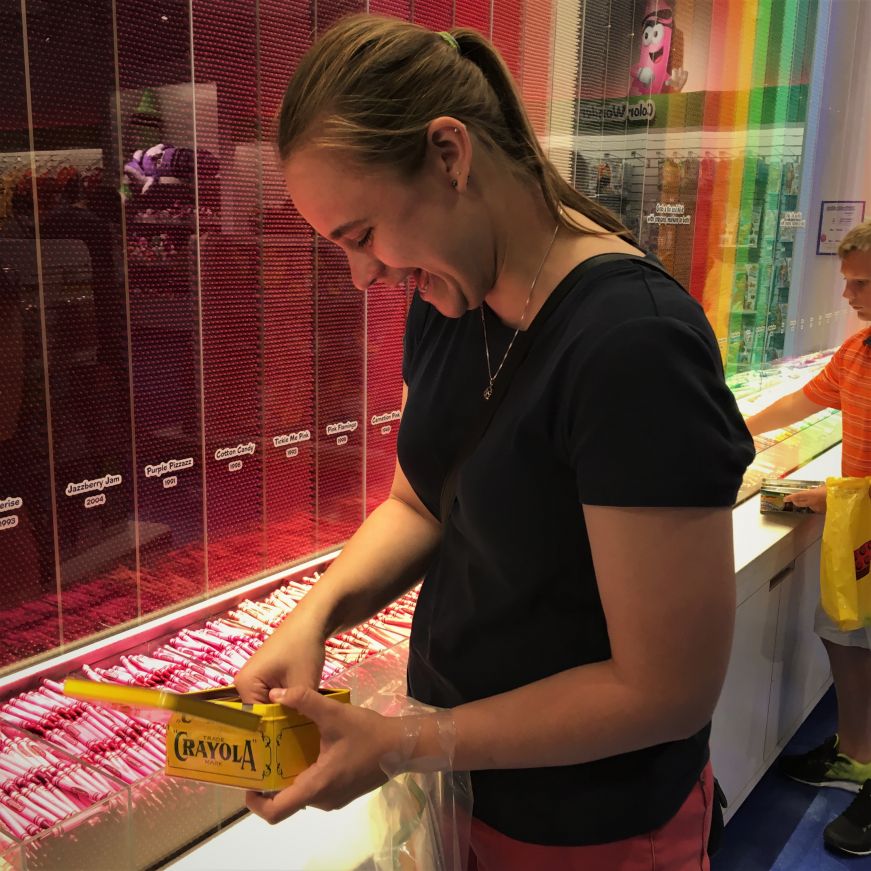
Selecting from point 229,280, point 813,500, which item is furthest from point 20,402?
point 813,500

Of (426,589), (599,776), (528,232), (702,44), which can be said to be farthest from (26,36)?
(702,44)

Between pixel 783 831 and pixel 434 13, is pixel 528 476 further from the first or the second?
pixel 783 831

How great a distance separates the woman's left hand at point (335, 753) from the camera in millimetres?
851

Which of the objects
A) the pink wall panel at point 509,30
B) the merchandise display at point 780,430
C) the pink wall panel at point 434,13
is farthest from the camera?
the merchandise display at point 780,430

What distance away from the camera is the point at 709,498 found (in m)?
0.79

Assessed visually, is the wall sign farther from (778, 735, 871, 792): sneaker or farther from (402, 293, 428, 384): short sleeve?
(402, 293, 428, 384): short sleeve

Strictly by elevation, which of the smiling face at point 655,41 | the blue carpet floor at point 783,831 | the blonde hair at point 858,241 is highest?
the smiling face at point 655,41

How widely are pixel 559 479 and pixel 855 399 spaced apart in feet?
6.91

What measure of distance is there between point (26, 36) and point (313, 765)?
1.08 metres

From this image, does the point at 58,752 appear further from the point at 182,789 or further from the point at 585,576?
the point at 585,576

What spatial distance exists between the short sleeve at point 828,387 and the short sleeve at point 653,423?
2.20 metres

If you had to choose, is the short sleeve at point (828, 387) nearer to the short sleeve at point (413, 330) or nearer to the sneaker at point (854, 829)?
the sneaker at point (854, 829)

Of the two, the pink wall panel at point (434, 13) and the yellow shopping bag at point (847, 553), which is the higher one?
the pink wall panel at point (434, 13)

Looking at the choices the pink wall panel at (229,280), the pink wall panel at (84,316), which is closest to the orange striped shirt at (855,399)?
the pink wall panel at (229,280)
